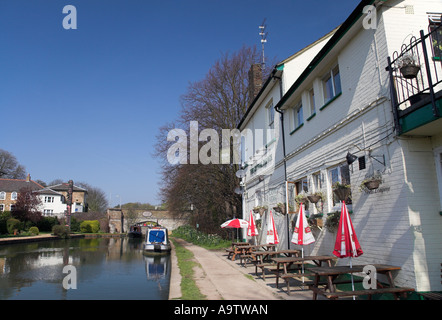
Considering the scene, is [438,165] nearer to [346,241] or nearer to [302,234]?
[346,241]

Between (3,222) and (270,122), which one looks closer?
(270,122)

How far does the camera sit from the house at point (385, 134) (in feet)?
17.3

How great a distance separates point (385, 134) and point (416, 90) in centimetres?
98

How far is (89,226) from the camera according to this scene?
5362 cm

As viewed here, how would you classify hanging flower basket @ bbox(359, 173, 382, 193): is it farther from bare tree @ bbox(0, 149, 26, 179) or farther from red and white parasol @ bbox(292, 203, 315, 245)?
bare tree @ bbox(0, 149, 26, 179)

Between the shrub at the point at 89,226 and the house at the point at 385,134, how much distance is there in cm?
5167

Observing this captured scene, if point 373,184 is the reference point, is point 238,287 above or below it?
below

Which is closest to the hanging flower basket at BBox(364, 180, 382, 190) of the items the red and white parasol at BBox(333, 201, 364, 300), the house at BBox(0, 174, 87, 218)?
the red and white parasol at BBox(333, 201, 364, 300)

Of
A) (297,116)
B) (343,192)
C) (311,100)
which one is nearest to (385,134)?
(343,192)

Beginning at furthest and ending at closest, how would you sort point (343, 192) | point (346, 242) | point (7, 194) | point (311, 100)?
point (7, 194) → point (311, 100) → point (343, 192) → point (346, 242)

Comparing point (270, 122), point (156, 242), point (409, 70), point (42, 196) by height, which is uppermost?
point (270, 122)

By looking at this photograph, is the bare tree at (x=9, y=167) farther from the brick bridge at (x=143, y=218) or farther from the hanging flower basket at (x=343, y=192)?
the hanging flower basket at (x=343, y=192)

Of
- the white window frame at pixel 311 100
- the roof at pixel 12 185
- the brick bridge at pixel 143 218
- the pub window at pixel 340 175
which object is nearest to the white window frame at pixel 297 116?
the white window frame at pixel 311 100
